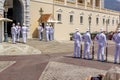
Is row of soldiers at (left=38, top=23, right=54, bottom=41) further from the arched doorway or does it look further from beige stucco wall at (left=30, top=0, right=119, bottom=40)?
beige stucco wall at (left=30, top=0, right=119, bottom=40)

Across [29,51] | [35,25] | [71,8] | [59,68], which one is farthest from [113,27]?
[59,68]

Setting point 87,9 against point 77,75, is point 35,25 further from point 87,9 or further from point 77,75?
point 77,75

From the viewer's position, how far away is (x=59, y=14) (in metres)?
46.5

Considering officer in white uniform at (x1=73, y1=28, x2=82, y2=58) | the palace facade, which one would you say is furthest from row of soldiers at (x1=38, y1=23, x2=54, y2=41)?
officer in white uniform at (x1=73, y1=28, x2=82, y2=58)

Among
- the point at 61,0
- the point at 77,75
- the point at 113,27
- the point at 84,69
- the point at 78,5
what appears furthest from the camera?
the point at 113,27

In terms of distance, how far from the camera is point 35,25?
4128cm

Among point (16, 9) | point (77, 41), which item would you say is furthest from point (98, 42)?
point (16, 9)

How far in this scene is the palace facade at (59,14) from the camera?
3844cm

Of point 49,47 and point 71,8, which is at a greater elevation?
point 71,8

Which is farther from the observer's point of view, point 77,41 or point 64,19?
point 64,19

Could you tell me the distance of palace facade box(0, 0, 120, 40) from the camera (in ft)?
126

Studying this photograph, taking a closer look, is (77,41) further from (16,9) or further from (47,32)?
(16,9)

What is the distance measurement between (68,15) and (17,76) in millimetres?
34117

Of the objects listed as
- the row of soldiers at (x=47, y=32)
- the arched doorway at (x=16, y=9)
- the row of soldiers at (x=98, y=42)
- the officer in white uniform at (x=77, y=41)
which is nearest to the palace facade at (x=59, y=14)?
the arched doorway at (x=16, y=9)
